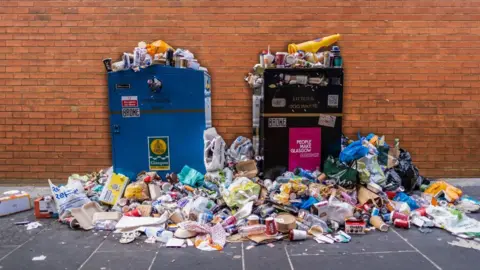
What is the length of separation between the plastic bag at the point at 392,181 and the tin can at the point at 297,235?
1.81 meters

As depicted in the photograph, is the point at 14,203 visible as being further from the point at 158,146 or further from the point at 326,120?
the point at 326,120

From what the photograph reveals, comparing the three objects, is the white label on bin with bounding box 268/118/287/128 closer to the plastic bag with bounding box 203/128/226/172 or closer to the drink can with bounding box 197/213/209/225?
the plastic bag with bounding box 203/128/226/172

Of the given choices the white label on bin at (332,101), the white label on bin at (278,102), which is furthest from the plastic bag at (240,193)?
the white label on bin at (332,101)

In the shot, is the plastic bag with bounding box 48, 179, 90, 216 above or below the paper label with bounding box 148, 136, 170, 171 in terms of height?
below

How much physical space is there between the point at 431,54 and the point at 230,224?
14.1ft

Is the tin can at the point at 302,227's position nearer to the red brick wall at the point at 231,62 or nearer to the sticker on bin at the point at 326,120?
the sticker on bin at the point at 326,120

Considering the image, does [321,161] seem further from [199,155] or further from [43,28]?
[43,28]

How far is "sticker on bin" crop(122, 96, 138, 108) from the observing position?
17.6ft

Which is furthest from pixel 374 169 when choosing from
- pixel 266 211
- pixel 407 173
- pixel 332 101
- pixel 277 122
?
pixel 266 211

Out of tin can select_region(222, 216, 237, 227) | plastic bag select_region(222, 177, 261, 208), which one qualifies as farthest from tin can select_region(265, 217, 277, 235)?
plastic bag select_region(222, 177, 261, 208)

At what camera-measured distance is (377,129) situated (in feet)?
20.4

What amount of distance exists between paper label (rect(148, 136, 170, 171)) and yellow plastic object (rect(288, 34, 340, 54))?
238 centimetres

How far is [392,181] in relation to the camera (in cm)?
541

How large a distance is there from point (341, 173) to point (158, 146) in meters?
2.59
